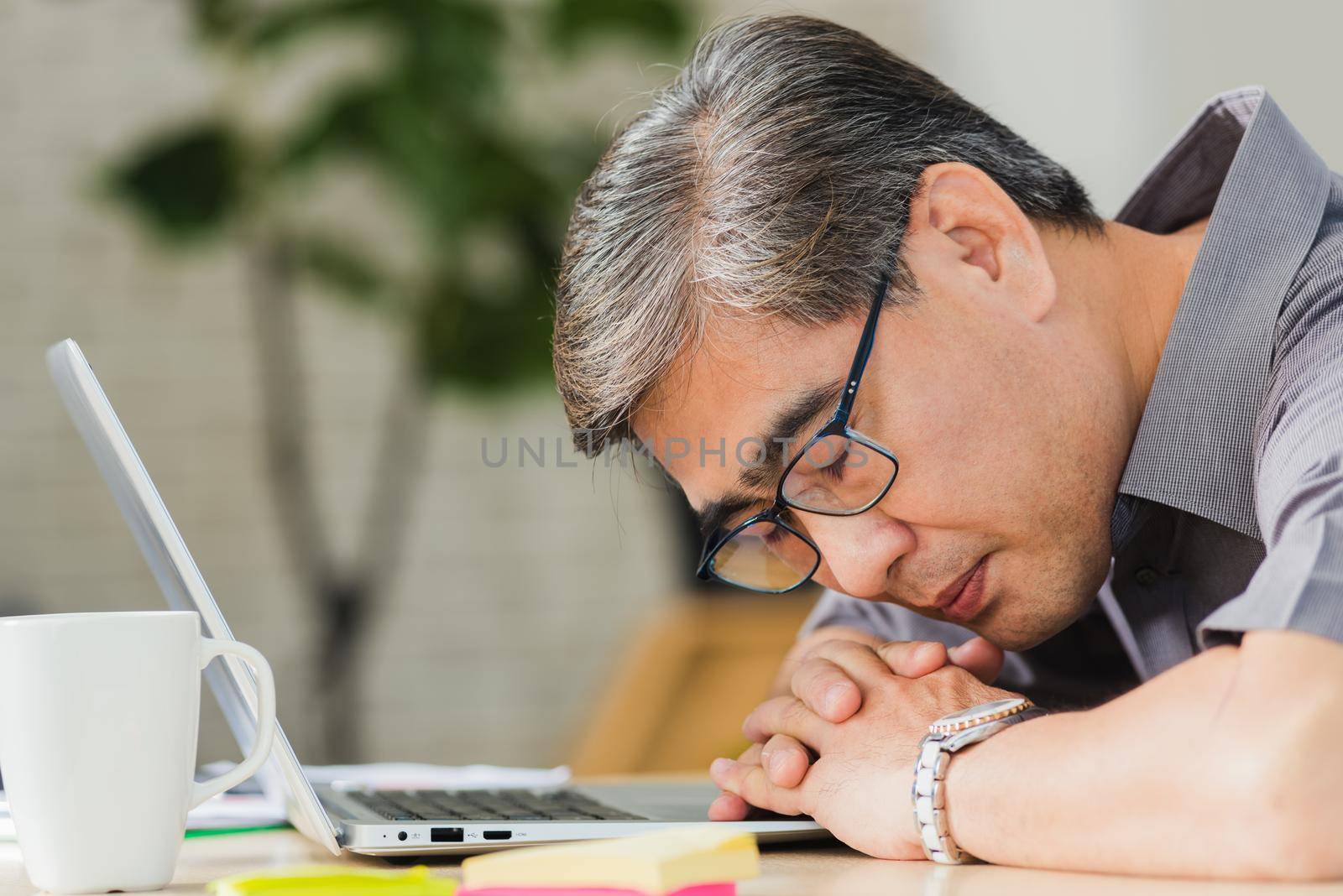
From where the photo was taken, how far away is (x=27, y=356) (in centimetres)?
336

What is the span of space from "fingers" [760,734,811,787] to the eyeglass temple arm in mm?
241

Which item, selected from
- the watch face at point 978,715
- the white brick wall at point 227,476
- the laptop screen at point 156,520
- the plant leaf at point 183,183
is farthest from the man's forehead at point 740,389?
the white brick wall at point 227,476

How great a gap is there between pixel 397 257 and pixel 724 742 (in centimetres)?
163

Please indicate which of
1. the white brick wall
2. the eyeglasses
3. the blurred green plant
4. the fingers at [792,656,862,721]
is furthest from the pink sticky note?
the white brick wall

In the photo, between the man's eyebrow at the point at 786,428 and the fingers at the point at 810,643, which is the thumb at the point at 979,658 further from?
the man's eyebrow at the point at 786,428

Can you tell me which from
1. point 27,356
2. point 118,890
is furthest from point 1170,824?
point 27,356

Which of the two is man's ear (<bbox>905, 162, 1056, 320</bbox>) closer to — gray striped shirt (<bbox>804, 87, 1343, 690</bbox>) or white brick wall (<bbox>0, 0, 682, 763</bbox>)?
gray striped shirt (<bbox>804, 87, 1343, 690</bbox>)

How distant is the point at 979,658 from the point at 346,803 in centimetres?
50

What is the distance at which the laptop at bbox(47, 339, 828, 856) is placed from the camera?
0.74 m

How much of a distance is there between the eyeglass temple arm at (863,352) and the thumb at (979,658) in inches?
8.9

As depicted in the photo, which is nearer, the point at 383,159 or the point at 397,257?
the point at 383,159

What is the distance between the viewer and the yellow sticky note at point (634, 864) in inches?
21.4

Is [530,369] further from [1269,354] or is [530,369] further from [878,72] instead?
[1269,354]

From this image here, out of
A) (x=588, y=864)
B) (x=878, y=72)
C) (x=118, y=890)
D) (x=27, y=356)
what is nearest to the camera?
(x=588, y=864)
